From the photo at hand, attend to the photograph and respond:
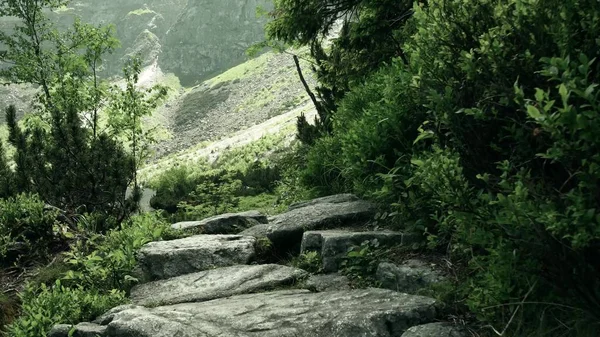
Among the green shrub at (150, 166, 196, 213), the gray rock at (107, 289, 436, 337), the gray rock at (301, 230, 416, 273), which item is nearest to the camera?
the gray rock at (107, 289, 436, 337)

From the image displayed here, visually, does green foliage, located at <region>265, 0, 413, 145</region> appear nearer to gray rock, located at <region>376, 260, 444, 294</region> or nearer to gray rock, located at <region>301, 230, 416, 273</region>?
gray rock, located at <region>301, 230, 416, 273</region>

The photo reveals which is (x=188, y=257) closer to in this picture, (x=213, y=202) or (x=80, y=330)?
(x=80, y=330)

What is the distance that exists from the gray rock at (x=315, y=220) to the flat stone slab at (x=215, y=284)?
0.81 m

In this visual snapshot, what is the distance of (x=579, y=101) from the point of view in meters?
2.50

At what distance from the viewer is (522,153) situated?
296 centimetres

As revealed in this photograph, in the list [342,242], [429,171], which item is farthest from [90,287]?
[429,171]

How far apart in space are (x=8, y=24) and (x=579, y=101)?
188 m

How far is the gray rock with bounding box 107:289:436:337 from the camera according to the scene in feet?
11.0

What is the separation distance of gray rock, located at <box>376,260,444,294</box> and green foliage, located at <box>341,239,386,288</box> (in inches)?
6.3

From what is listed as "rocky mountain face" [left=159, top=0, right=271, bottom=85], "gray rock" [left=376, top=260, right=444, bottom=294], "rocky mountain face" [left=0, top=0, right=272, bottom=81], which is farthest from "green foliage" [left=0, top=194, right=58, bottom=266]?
"rocky mountain face" [left=159, top=0, right=271, bottom=85]

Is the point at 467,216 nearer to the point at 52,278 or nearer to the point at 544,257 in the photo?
the point at 544,257

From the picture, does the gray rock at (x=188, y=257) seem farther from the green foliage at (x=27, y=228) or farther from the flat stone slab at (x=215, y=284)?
the green foliage at (x=27, y=228)

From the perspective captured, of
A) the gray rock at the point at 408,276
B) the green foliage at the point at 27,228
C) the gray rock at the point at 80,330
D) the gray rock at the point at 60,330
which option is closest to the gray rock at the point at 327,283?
the gray rock at the point at 408,276

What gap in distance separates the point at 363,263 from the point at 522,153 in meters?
→ 2.10
